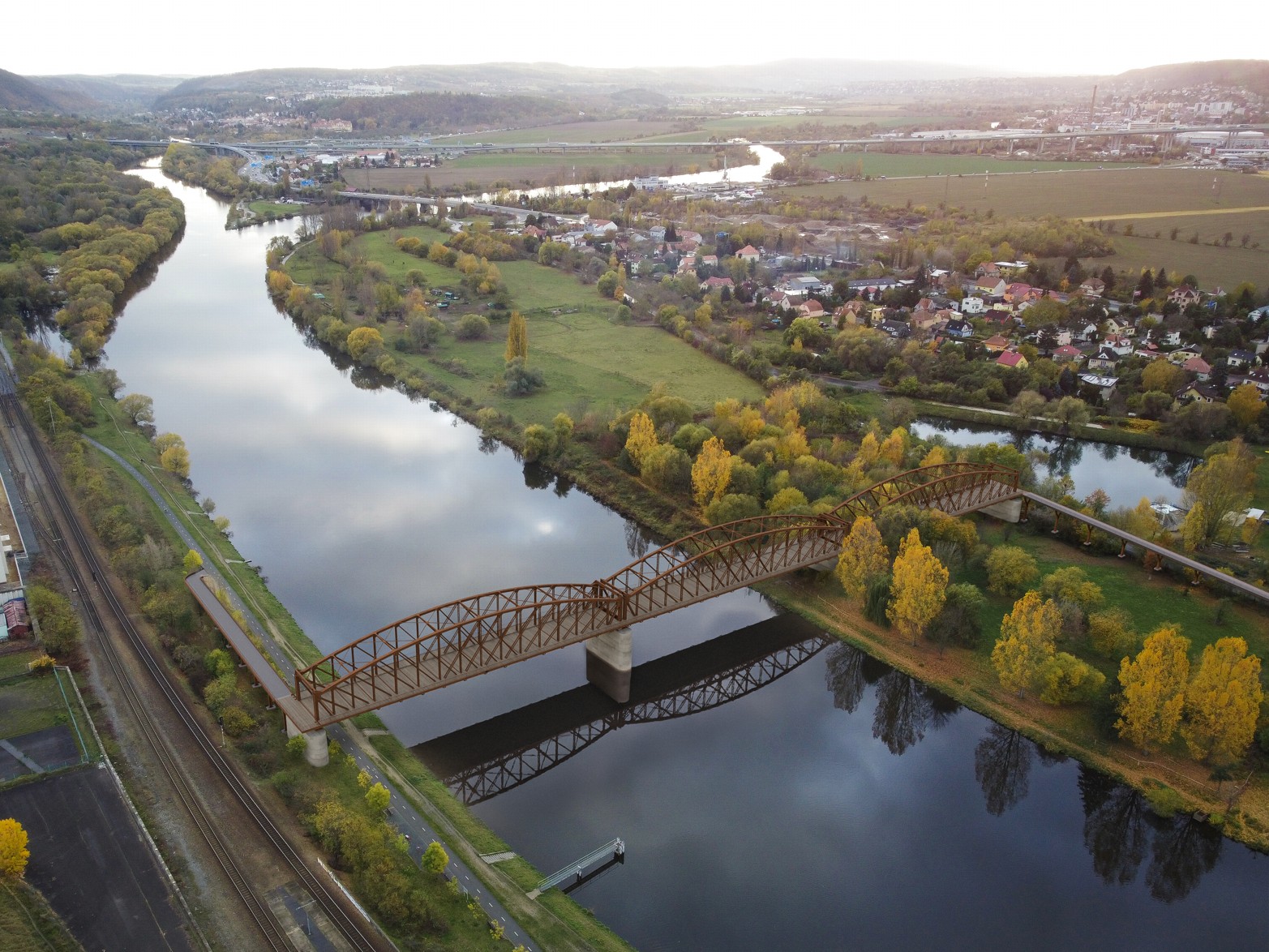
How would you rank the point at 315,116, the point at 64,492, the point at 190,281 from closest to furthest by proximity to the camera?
the point at 64,492 < the point at 190,281 < the point at 315,116

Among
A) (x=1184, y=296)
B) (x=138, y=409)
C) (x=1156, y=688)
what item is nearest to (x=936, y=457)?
(x=1156, y=688)

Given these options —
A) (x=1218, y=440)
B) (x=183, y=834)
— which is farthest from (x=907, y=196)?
(x=183, y=834)

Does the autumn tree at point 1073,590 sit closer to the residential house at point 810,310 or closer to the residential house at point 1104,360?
the residential house at point 1104,360

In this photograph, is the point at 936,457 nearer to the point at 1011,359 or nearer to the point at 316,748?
the point at 1011,359

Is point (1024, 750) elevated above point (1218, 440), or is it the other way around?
point (1218, 440)

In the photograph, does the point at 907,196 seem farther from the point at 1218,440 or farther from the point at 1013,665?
the point at 1013,665

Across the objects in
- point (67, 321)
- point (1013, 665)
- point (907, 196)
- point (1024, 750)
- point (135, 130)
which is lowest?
point (1024, 750)

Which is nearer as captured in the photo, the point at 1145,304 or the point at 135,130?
the point at 1145,304
